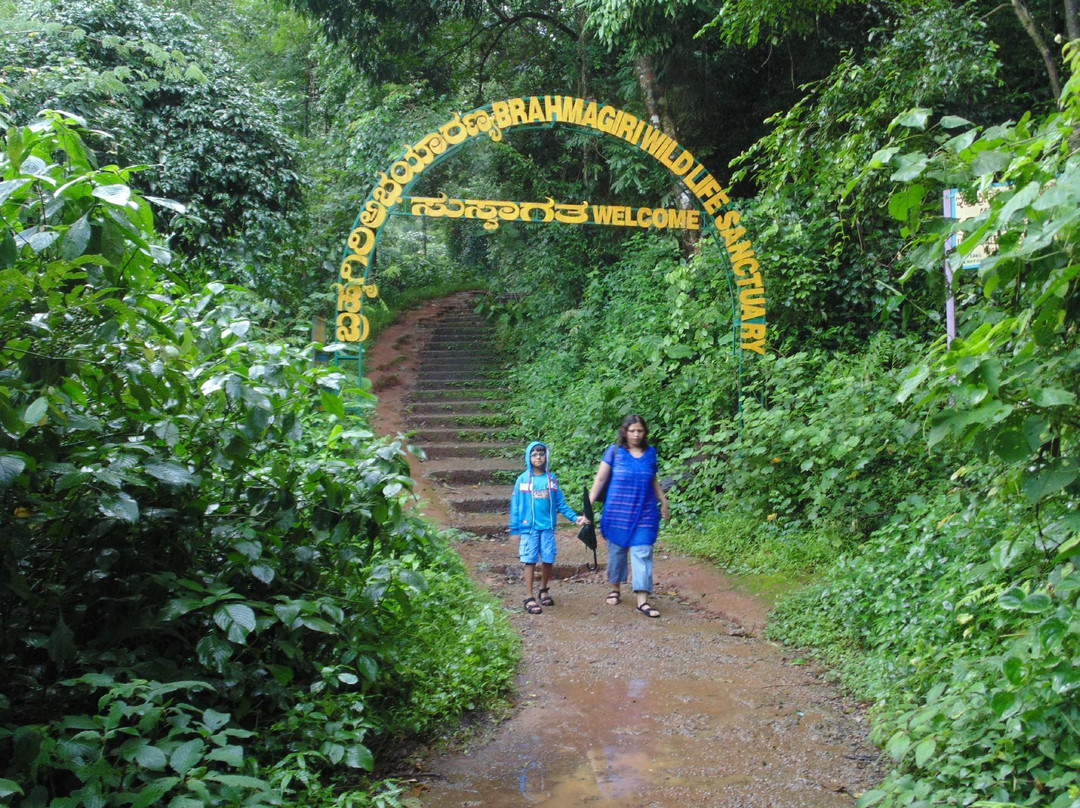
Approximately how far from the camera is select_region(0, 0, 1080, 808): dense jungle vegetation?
2.79 meters

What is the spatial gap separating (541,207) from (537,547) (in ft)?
10.6

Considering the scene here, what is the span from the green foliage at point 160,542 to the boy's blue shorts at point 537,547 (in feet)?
6.28

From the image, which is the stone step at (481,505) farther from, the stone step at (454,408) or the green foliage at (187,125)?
the stone step at (454,408)

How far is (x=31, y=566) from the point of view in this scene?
3428 millimetres

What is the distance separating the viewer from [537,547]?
634 cm

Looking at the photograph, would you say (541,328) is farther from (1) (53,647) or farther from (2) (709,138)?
(1) (53,647)

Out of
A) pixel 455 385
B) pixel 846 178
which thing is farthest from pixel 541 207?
pixel 455 385

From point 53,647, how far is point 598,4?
31.1 feet

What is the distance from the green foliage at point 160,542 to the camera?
2.78 metres

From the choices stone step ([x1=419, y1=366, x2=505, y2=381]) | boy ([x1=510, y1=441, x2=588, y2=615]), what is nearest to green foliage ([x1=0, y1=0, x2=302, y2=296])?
stone step ([x1=419, y1=366, x2=505, y2=381])

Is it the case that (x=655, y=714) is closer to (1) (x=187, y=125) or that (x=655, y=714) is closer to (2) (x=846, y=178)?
(2) (x=846, y=178)

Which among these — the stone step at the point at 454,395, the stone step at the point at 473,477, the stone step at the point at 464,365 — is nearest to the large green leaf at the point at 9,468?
the stone step at the point at 473,477

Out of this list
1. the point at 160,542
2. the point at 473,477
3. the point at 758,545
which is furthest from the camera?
the point at 473,477

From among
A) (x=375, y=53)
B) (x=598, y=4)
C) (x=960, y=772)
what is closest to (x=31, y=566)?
(x=960, y=772)
